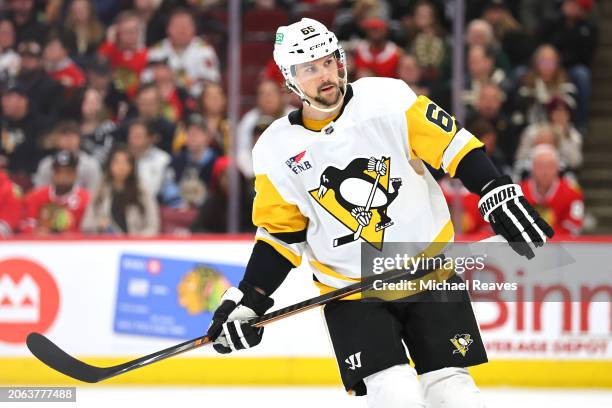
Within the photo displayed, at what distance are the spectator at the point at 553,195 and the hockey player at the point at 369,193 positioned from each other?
2492mm

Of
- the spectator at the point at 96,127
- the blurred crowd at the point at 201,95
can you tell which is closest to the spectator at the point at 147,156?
the blurred crowd at the point at 201,95

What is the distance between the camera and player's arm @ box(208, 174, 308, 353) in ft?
10.6

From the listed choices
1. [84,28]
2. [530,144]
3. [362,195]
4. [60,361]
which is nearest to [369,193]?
[362,195]

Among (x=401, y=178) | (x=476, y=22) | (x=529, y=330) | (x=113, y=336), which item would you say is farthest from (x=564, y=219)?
(x=401, y=178)

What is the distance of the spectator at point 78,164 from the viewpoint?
6.00m

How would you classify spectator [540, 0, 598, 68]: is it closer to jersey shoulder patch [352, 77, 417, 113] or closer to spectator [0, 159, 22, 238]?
spectator [0, 159, 22, 238]

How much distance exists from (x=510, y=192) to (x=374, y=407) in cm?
68

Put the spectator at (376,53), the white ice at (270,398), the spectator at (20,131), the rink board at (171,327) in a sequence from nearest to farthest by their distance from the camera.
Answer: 1. the white ice at (270,398)
2. the rink board at (171,327)
3. the spectator at (20,131)
4. the spectator at (376,53)

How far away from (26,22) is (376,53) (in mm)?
2166

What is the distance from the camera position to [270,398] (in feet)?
16.5

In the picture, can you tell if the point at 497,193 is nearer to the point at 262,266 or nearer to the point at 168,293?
the point at 262,266

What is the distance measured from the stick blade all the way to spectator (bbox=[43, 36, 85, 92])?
299cm

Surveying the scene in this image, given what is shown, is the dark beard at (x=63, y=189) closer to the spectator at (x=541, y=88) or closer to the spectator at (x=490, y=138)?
the spectator at (x=490, y=138)

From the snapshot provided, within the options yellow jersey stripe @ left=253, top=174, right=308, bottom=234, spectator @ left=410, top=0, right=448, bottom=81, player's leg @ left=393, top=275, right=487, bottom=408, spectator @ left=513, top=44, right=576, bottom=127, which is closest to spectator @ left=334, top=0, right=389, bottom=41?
spectator @ left=410, top=0, right=448, bottom=81
